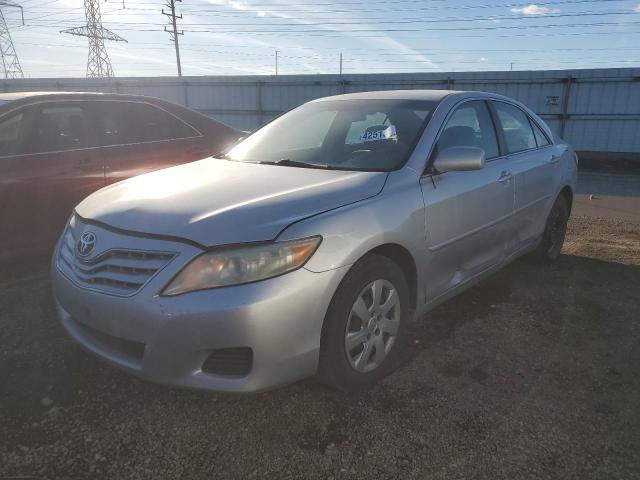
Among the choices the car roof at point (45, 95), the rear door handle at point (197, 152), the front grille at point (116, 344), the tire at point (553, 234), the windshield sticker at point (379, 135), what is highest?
the car roof at point (45, 95)

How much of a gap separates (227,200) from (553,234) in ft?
10.9

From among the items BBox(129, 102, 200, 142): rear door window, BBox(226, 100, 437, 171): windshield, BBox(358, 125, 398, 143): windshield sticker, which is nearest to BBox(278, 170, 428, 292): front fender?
BBox(226, 100, 437, 171): windshield

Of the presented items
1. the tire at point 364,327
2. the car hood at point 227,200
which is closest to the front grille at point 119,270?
the car hood at point 227,200

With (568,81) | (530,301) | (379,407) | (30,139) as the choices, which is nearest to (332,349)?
(379,407)

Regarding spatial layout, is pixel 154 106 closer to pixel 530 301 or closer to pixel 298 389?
pixel 298 389

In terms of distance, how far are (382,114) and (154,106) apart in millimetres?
2710

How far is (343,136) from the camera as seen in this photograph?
10.7 feet

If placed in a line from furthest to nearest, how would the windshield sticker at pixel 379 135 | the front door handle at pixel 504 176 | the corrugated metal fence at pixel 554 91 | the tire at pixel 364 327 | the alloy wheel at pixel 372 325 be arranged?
1. the corrugated metal fence at pixel 554 91
2. the front door handle at pixel 504 176
3. the windshield sticker at pixel 379 135
4. the alloy wheel at pixel 372 325
5. the tire at pixel 364 327

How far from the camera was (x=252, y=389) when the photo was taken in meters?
2.05

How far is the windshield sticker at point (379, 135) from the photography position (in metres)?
3.04

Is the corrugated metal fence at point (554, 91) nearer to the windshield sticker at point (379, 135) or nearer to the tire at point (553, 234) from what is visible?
the tire at point (553, 234)

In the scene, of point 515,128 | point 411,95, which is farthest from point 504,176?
point 411,95

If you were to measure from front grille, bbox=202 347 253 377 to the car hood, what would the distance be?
451 millimetres

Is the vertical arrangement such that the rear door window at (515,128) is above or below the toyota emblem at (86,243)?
above
